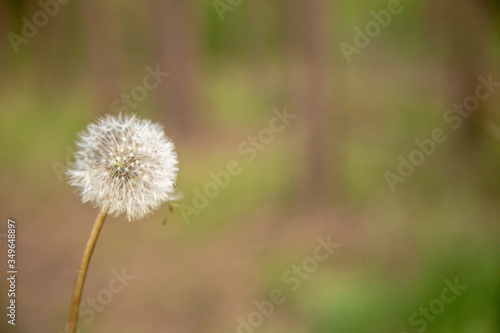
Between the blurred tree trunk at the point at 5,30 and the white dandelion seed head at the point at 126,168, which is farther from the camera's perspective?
the blurred tree trunk at the point at 5,30

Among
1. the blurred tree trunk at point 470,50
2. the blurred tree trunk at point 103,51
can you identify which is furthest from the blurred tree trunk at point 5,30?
the blurred tree trunk at point 470,50

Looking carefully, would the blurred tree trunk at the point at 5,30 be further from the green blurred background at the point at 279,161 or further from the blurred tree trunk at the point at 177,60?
the blurred tree trunk at the point at 177,60

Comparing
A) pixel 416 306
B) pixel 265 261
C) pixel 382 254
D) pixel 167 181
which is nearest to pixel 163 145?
pixel 167 181

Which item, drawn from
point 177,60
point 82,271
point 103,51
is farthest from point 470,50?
point 82,271

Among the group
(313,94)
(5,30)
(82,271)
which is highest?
(5,30)

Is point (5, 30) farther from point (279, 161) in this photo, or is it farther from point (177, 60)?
point (279, 161)

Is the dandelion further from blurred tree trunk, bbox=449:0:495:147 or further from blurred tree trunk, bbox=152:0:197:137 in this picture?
blurred tree trunk, bbox=449:0:495:147
